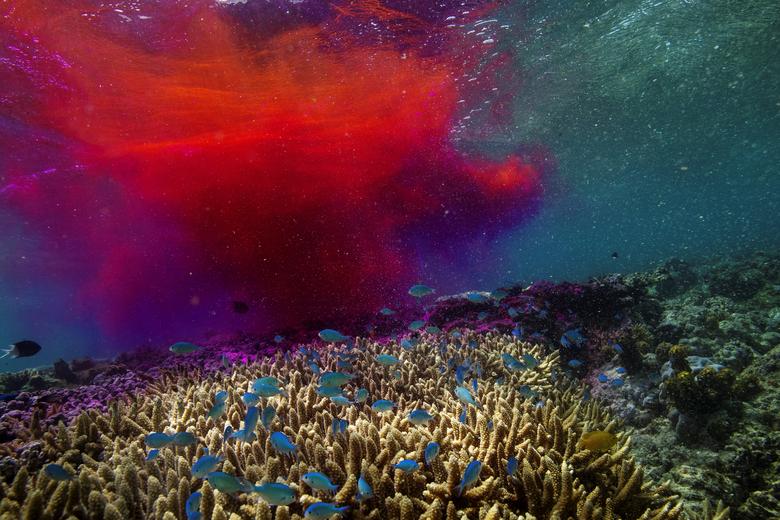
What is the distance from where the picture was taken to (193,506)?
2.78 m

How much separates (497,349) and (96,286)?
→ 77.7 meters

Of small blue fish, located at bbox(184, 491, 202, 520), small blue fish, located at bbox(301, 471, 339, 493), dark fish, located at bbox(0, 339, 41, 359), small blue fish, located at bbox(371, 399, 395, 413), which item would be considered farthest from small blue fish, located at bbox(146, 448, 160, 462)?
dark fish, located at bbox(0, 339, 41, 359)

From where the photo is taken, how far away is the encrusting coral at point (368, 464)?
2.94 meters

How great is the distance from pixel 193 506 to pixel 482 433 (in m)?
2.62

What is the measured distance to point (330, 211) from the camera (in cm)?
2148

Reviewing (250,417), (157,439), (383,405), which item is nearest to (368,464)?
(383,405)

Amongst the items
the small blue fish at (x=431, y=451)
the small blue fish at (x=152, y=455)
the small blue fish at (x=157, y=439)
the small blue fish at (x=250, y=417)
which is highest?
the small blue fish at (x=250, y=417)

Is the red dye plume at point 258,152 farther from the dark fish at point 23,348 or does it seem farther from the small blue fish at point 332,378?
the small blue fish at point 332,378

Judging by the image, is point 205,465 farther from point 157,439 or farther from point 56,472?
point 56,472

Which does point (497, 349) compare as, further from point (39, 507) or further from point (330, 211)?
point (330, 211)

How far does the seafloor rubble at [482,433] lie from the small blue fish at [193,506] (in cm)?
8

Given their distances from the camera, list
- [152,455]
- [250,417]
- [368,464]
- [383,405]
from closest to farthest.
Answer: [368,464], [250,417], [152,455], [383,405]

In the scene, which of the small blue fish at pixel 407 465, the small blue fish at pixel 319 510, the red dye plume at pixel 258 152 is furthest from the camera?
the red dye plume at pixel 258 152

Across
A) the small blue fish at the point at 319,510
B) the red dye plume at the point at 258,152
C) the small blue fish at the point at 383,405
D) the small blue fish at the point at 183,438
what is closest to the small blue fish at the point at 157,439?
the small blue fish at the point at 183,438
